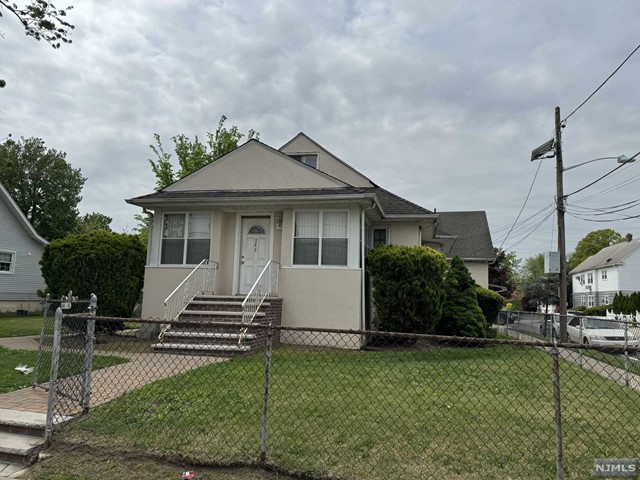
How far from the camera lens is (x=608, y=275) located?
4112 centimetres

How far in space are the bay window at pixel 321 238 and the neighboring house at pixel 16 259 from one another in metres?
17.2

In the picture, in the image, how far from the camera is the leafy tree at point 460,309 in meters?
12.9

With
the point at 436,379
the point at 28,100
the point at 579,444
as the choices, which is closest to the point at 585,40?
the point at 436,379

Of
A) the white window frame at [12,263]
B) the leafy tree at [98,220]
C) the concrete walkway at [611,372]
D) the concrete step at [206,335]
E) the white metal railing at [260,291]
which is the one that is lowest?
the concrete walkway at [611,372]

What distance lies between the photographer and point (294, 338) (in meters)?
11.3

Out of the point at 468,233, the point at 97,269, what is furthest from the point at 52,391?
the point at 468,233

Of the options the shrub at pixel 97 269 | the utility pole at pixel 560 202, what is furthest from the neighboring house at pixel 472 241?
the shrub at pixel 97 269

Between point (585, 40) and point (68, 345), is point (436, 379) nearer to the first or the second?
point (68, 345)

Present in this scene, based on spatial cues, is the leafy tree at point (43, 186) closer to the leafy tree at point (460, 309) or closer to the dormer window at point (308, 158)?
the dormer window at point (308, 158)

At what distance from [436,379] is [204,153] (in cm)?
2417

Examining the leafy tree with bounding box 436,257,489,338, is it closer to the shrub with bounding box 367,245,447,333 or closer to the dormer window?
the shrub with bounding box 367,245,447,333

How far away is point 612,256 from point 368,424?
4713cm

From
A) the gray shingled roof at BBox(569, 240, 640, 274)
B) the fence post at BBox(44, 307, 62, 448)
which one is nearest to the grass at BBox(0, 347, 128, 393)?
the fence post at BBox(44, 307, 62, 448)

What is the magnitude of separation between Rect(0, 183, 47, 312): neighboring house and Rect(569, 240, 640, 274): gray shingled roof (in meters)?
46.7
